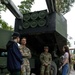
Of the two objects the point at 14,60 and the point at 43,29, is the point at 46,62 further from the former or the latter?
the point at 14,60

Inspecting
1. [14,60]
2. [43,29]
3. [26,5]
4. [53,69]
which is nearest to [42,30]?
[43,29]

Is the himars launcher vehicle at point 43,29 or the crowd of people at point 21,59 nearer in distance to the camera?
the crowd of people at point 21,59

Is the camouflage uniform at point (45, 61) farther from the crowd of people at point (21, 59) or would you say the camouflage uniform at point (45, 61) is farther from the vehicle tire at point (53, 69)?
the vehicle tire at point (53, 69)

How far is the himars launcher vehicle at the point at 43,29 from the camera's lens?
9.80 meters

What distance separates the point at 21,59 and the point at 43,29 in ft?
14.0

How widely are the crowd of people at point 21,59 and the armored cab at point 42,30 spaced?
61 centimetres

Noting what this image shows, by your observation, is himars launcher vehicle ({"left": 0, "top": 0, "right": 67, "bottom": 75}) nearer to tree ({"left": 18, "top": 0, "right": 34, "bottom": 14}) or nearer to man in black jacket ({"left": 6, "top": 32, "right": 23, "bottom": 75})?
man in black jacket ({"left": 6, "top": 32, "right": 23, "bottom": 75})

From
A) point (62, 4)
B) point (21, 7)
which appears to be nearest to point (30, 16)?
point (21, 7)

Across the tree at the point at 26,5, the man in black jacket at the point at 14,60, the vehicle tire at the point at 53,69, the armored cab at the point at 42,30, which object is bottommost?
the vehicle tire at the point at 53,69

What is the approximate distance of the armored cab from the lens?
9867 millimetres

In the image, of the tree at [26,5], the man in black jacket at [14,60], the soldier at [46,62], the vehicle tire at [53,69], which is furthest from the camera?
the tree at [26,5]

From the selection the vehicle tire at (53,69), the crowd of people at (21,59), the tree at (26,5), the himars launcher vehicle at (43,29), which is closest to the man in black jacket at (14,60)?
the crowd of people at (21,59)

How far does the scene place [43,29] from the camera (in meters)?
9.95

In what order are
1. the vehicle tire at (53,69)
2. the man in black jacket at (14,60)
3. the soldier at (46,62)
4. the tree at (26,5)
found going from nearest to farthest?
the man in black jacket at (14,60)
the soldier at (46,62)
the vehicle tire at (53,69)
the tree at (26,5)
